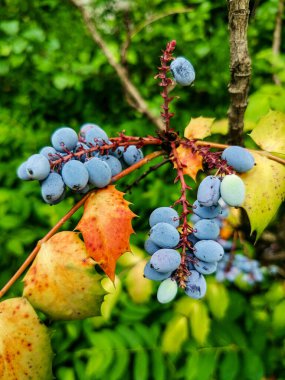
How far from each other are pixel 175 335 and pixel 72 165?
97 centimetres

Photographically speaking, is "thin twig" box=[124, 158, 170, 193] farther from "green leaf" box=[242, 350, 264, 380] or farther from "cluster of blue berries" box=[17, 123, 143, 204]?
"green leaf" box=[242, 350, 264, 380]

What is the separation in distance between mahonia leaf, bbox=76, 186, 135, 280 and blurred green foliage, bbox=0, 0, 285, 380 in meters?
0.65

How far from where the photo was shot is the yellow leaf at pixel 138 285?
1479 mm

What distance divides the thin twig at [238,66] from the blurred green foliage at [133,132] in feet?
1.39

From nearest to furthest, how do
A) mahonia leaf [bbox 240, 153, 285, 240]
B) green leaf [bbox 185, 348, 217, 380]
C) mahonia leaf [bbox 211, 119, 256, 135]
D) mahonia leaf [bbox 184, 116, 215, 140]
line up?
mahonia leaf [bbox 240, 153, 285, 240] → mahonia leaf [bbox 184, 116, 215, 140] → mahonia leaf [bbox 211, 119, 256, 135] → green leaf [bbox 185, 348, 217, 380]

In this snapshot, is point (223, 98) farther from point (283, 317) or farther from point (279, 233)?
point (283, 317)

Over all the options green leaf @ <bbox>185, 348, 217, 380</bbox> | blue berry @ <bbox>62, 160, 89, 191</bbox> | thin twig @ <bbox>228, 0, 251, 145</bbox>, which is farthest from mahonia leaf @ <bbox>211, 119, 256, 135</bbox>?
green leaf @ <bbox>185, 348, 217, 380</bbox>

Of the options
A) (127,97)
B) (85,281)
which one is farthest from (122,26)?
(85,281)

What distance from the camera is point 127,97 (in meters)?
1.58

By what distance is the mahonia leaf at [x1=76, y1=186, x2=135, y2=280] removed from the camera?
789 millimetres

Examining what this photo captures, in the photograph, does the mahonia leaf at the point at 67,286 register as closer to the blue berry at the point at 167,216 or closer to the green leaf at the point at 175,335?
the blue berry at the point at 167,216

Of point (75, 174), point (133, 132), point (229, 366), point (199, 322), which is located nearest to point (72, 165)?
point (75, 174)

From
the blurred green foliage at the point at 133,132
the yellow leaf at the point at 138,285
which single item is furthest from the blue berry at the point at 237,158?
the yellow leaf at the point at 138,285

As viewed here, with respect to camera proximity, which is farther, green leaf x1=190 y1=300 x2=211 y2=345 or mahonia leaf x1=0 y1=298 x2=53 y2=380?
green leaf x1=190 y1=300 x2=211 y2=345
